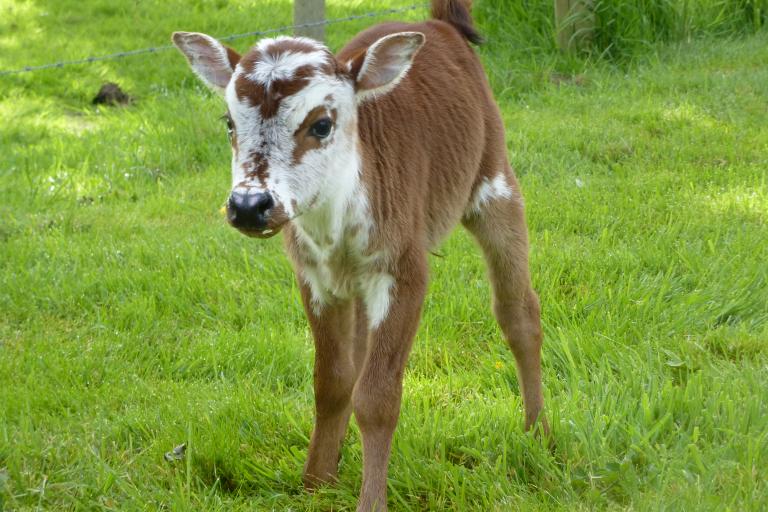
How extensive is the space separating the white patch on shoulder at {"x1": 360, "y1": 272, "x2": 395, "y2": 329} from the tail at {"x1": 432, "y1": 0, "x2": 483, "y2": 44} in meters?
1.34

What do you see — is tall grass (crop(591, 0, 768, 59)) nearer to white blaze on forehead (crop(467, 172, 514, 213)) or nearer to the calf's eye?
white blaze on forehead (crop(467, 172, 514, 213))

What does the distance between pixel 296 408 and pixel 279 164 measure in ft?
4.51

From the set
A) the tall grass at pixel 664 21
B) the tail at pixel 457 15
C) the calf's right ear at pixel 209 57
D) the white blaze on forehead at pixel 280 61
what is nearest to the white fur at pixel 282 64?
the white blaze on forehead at pixel 280 61

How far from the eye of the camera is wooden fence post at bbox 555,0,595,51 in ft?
26.1

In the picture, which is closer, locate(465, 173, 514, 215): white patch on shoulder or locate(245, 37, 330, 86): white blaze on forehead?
locate(245, 37, 330, 86): white blaze on forehead

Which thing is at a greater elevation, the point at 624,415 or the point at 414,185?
Result: the point at 414,185

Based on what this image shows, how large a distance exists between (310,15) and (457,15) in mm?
2742

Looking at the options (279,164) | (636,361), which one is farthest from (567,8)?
(279,164)

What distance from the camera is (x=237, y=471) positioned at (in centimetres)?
369

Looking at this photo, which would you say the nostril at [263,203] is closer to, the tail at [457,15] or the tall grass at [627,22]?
the tail at [457,15]

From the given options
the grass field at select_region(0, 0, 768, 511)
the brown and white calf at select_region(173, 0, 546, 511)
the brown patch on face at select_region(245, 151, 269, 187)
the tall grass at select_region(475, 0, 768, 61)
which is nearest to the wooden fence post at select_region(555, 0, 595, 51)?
the tall grass at select_region(475, 0, 768, 61)

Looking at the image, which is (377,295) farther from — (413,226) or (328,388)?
(328,388)

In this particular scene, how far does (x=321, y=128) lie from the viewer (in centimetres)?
318

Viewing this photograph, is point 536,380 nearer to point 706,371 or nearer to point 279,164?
point 706,371
